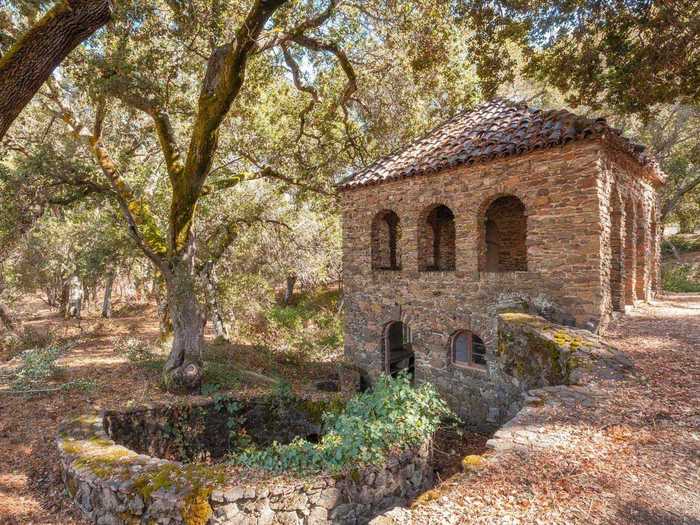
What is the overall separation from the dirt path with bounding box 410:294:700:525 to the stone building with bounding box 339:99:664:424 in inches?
115

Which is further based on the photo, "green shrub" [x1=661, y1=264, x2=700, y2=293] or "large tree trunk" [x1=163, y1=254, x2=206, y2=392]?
"green shrub" [x1=661, y1=264, x2=700, y2=293]

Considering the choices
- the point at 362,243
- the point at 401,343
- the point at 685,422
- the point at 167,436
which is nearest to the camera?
the point at 685,422

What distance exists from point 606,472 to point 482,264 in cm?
579

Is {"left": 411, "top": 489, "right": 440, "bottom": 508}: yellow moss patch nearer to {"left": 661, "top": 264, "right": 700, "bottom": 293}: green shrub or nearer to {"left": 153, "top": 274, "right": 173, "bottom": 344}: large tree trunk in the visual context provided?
{"left": 153, "top": 274, "right": 173, "bottom": 344}: large tree trunk

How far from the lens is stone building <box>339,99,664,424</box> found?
7.07 m

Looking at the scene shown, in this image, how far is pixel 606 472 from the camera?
3.08m

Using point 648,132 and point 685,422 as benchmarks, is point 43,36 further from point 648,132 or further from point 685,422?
point 648,132

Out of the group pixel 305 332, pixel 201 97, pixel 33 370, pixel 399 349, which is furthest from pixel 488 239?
pixel 33 370

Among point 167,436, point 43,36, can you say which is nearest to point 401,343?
point 167,436

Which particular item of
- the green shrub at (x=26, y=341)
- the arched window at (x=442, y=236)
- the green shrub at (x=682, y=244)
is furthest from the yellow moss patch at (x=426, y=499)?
the green shrub at (x=682, y=244)

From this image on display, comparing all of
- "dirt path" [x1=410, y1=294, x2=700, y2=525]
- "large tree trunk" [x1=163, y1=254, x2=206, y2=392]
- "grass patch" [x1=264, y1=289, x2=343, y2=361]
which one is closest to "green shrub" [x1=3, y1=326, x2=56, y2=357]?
"large tree trunk" [x1=163, y1=254, x2=206, y2=392]

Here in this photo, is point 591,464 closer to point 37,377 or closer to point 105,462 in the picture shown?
point 105,462

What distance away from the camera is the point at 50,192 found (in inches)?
336

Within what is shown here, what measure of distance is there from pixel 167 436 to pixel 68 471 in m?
2.18
